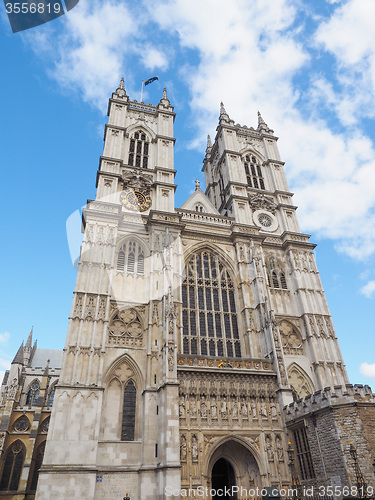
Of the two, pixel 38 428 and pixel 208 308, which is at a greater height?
pixel 208 308

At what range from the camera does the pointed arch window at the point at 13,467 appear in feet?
111

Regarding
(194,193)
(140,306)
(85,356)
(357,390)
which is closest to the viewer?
(357,390)

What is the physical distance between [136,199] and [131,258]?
576 cm

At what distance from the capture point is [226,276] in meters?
27.2

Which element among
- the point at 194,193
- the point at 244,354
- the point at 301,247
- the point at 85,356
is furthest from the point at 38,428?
the point at 301,247

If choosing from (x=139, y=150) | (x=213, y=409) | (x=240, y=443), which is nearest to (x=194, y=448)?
(x=213, y=409)

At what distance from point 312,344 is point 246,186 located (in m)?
15.0

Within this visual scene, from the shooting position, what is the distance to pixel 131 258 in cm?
2570

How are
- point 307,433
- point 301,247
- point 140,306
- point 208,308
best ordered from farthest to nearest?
point 301,247 → point 208,308 → point 140,306 → point 307,433

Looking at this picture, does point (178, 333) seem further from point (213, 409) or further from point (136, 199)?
point (136, 199)

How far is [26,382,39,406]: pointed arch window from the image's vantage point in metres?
41.3

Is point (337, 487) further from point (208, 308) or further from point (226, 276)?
point (226, 276)

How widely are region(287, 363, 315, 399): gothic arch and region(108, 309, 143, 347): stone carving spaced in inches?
407

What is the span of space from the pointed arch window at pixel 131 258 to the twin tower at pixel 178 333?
91mm
